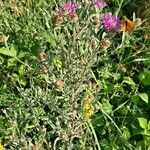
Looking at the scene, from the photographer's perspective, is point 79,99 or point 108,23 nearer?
point 79,99

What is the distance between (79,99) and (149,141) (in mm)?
361

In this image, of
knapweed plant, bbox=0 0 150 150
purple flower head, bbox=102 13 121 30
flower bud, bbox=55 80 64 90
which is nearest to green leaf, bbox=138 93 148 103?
knapweed plant, bbox=0 0 150 150

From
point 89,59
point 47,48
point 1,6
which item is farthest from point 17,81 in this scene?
point 89,59

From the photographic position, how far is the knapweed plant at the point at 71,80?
79.4 inches

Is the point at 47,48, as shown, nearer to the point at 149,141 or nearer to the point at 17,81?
the point at 17,81

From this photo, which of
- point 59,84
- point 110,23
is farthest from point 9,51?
point 59,84

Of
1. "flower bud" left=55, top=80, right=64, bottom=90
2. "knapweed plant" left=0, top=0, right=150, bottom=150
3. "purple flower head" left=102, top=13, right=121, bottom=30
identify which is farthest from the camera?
"purple flower head" left=102, top=13, right=121, bottom=30

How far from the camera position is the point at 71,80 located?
2.04m

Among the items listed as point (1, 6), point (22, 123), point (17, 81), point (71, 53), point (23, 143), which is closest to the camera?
point (23, 143)

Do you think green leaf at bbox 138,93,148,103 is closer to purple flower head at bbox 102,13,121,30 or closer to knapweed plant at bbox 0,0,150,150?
knapweed plant at bbox 0,0,150,150

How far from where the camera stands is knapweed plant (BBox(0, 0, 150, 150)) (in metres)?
2.02

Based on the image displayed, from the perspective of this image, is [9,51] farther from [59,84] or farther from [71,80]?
[59,84]

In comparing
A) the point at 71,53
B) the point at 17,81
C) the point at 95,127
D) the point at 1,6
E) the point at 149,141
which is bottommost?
the point at 149,141

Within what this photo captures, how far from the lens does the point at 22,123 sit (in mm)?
2229
